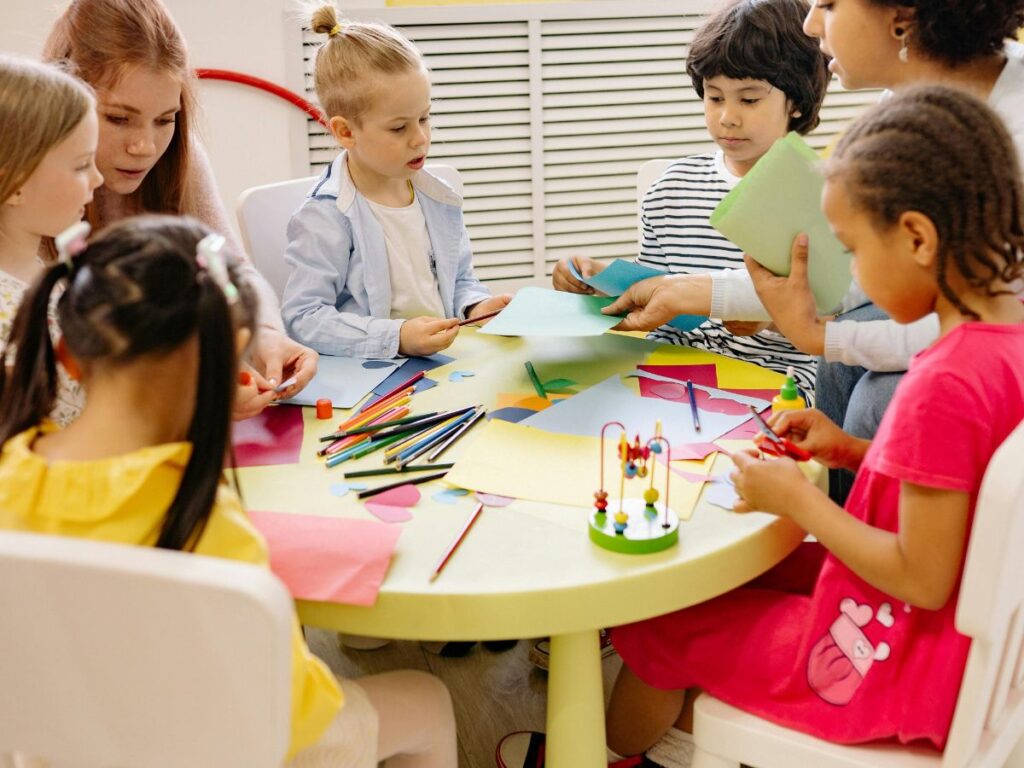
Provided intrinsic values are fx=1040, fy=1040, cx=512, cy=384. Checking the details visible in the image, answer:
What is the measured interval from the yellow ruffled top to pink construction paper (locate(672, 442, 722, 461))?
0.49m

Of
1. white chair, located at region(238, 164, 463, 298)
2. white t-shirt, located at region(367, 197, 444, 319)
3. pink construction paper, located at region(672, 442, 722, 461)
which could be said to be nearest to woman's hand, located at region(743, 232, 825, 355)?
pink construction paper, located at region(672, 442, 722, 461)

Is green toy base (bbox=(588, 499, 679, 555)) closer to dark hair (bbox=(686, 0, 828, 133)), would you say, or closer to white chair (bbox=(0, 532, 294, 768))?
white chair (bbox=(0, 532, 294, 768))

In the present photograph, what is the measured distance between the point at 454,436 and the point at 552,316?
344 millimetres

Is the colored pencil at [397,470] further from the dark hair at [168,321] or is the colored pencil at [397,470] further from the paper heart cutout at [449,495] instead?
the dark hair at [168,321]

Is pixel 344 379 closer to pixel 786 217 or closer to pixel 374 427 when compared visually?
pixel 374 427

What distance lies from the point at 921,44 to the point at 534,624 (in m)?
0.91

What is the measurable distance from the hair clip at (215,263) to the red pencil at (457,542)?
30 centimetres

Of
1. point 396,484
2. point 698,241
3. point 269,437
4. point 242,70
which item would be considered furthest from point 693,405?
point 242,70

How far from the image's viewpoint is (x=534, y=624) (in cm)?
91

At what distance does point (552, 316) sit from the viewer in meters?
1.51

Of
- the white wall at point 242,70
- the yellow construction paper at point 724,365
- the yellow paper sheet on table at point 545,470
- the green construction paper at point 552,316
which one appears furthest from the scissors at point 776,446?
the white wall at point 242,70

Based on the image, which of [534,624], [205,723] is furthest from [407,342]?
[205,723]

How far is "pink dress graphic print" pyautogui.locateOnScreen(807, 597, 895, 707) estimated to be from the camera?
1019 millimetres

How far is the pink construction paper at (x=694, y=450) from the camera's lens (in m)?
1.17
